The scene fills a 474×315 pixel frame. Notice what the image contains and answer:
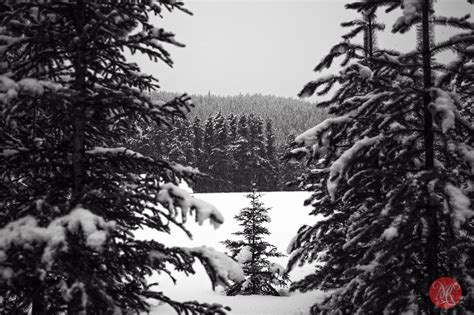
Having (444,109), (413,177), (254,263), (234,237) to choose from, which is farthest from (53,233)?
(234,237)

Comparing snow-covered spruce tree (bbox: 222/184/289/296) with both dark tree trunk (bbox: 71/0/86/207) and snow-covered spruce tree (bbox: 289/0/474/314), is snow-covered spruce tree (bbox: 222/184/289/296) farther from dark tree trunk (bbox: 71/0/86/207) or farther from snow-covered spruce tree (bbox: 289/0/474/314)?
dark tree trunk (bbox: 71/0/86/207)

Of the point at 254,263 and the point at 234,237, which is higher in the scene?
the point at 254,263

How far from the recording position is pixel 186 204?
13.2 feet

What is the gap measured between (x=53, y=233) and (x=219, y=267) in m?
1.70

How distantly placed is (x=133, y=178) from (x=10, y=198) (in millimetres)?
1418

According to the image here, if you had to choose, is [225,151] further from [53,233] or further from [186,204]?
[53,233]

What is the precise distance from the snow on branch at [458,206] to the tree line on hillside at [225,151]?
176 feet

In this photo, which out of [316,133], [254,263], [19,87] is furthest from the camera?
[254,263]

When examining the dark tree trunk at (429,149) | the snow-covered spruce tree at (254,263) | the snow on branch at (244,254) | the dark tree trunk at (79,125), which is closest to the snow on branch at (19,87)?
the dark tree trunk at (79,125)

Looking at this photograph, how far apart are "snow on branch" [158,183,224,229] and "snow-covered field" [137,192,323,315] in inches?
342

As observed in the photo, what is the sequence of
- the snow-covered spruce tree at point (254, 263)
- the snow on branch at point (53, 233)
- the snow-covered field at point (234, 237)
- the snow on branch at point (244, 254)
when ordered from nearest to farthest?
the snow on branch at point (53, 233), the snow-covered field at point (234, 237), the snow-covered spruce tree at point (254, 263), the snow on branch at point (244, 254)

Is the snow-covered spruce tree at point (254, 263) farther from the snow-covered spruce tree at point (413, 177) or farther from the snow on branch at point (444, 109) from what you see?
the snow on branch at point (444, 109)

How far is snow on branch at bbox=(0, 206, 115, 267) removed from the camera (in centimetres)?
323

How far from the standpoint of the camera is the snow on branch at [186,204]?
156 inches
